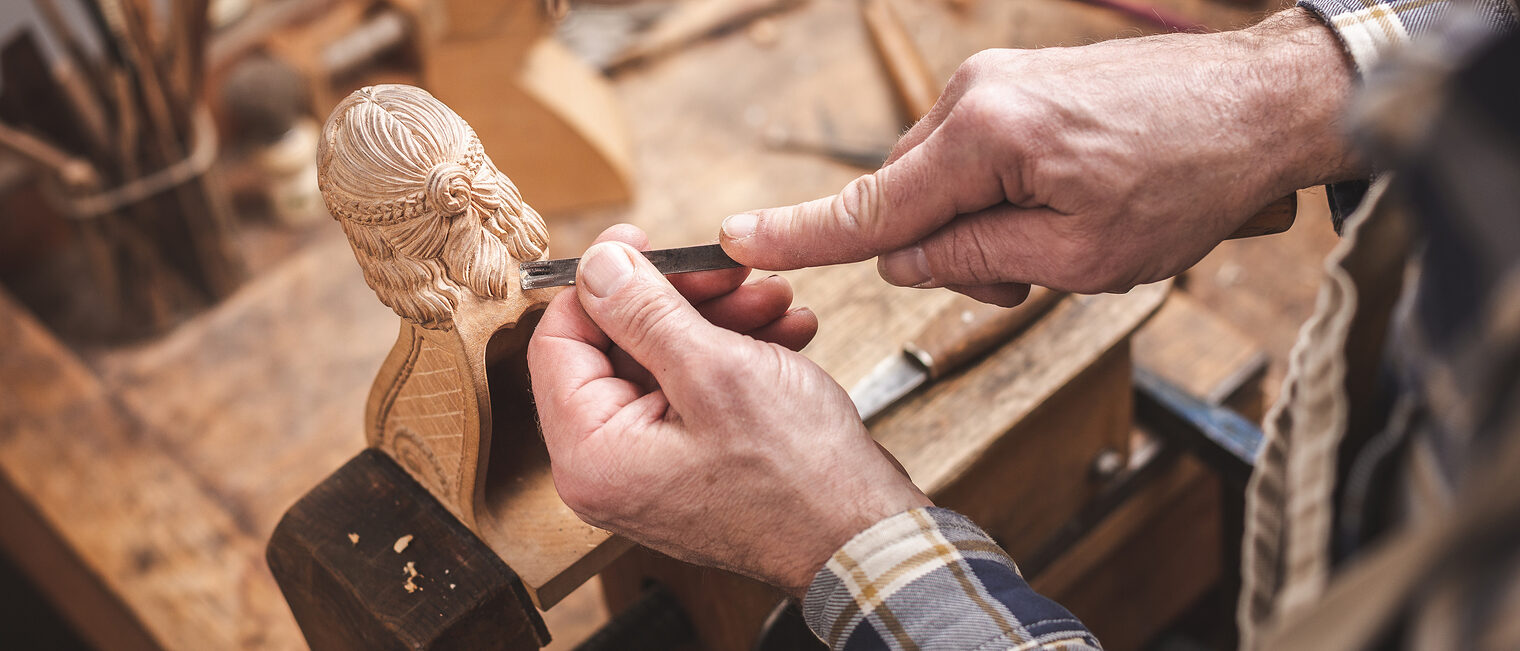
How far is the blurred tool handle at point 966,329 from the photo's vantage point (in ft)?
3.79

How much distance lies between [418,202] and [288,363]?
1113mm

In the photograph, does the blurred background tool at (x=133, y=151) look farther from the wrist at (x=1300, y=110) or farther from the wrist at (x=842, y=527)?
the wrist at (x=1300, y=110)

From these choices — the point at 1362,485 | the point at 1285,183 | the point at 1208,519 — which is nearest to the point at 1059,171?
the point at 1285,183

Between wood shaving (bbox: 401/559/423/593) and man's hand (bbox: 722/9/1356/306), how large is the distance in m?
0.42

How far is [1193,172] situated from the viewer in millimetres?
914

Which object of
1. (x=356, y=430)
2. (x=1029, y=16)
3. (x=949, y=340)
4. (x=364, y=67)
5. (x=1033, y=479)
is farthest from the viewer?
(x=1029, y=16)

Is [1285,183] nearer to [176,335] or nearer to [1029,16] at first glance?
[1029,16]

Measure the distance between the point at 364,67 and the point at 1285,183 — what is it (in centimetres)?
172

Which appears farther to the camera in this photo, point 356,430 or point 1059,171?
point 356,430

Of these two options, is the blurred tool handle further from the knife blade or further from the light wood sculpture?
the light wood sculpture

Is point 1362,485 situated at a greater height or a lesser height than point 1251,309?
greater

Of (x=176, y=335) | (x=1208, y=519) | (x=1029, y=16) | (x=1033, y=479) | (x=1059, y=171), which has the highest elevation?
(x=1059, y=171)

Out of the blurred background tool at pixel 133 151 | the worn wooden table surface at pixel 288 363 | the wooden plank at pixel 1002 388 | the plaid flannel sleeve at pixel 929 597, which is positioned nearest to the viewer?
the plaid flannel sleeve at pixel 929 597

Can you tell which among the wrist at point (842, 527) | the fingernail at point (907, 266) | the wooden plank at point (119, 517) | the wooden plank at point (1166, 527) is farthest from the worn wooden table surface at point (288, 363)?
the wooden plank at point (1166, 527)
